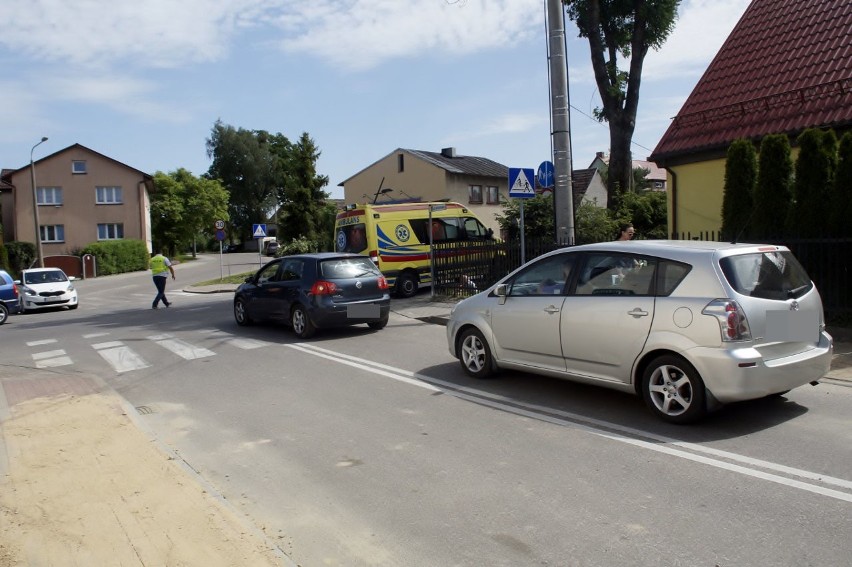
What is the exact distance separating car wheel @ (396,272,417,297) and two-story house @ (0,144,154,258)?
39571mm

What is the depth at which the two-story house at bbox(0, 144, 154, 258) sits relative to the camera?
5147cm

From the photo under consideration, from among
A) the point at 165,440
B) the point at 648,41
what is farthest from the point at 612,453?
the point at 648,41

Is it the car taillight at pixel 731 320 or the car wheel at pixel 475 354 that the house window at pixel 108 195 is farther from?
the car taillight at pixel 731 320

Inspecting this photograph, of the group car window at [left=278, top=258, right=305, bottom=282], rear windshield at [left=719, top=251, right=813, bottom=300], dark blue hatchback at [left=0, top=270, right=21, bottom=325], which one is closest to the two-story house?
dark blue hatchback at [left=0, top=270, right=21, bottom=325]

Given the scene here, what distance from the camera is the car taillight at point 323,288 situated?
12.2 meters

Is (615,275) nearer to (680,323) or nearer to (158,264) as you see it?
(680,323)

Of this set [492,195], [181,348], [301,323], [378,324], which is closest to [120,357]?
[181,348]

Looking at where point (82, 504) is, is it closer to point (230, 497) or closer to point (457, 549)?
point (230, 497)

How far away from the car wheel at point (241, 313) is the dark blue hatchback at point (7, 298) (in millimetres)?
9477

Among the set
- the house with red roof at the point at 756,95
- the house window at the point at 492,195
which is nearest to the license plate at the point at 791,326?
the house with red roof at the point at 756,95

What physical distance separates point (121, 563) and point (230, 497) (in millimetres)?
1179

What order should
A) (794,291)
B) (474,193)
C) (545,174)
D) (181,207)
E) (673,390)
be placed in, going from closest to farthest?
(673,390) < (794,291) < (545,174) < (474,193) < (181,207)

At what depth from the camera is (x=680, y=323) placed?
602cm

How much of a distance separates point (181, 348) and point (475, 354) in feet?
20.7
